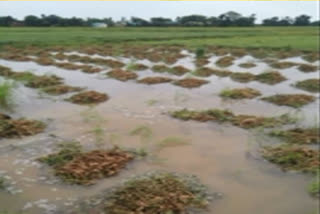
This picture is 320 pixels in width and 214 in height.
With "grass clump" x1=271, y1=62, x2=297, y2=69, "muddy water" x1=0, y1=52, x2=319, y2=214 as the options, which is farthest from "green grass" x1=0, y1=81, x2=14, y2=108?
"grass clump" x1=271, y1=62, x2=297, y2=69

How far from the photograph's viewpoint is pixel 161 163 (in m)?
4.93

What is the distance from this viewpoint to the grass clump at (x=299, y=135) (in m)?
5.46

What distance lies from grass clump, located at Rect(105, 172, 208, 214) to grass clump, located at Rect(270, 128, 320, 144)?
1851 mm

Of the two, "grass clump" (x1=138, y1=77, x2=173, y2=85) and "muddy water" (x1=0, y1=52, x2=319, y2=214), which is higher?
"grass clump" (x1=138, y1=77, x2=173, y2=85)

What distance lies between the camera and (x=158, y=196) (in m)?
3.90

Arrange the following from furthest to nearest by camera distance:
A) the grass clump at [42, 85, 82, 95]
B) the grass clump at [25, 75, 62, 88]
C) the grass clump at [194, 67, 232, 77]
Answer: the grass clump at [194, 67, 232, 77] → the grass clump at [25, 75, 62, 88] → the grass clump at [42, 85, 82, 95]

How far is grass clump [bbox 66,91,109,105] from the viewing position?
8.13 meters

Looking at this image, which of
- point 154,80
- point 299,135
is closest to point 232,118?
point 299,135

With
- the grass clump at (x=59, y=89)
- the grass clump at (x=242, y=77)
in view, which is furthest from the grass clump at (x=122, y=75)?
the grass clump at (x=242, y=77)

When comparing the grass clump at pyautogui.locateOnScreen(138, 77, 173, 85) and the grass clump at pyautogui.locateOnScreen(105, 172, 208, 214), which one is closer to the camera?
the grass clump at pyautogui.locateOnScreen(105, 172, 208, 214)

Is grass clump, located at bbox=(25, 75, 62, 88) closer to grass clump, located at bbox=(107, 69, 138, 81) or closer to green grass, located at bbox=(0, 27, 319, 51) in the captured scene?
grass clump, located at bbox=(107, 69, 138, 81)

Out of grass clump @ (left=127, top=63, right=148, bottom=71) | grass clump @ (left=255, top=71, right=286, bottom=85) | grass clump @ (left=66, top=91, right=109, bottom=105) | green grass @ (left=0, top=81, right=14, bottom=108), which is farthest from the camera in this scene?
grass clump @ (left=127, top=63, right=148, bottom=71)

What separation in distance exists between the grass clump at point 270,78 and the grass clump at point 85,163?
19.7 feet

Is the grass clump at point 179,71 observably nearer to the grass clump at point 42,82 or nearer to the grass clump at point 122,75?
the grass clump at point 122,75
